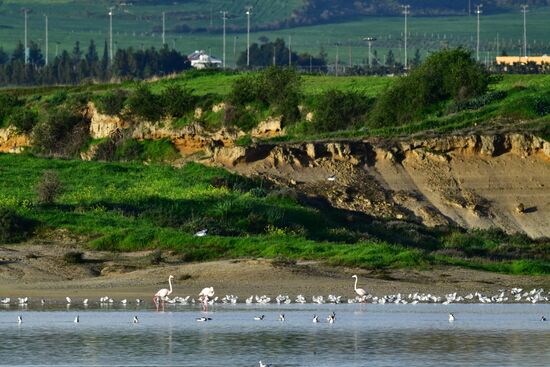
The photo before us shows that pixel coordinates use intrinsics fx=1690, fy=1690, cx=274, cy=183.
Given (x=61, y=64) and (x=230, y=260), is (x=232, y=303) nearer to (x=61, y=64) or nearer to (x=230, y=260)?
(x=230, y=260)

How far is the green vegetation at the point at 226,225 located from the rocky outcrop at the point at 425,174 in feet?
5.94

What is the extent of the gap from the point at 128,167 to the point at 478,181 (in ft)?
33.9

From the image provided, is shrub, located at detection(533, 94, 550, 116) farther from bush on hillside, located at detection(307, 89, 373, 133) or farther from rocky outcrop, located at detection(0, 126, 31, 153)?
rocky outcrop, located at detection(0, 126, 31, 153)

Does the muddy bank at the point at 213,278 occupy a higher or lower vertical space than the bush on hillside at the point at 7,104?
lower

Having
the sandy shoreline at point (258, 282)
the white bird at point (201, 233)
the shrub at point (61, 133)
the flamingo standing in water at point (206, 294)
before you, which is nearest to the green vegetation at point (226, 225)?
the white bird at point (201, 233)

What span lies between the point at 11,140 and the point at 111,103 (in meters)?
4.58

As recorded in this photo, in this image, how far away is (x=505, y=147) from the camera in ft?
168

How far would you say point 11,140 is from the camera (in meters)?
70.4

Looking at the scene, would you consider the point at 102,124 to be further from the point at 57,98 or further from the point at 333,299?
the point at 333,299

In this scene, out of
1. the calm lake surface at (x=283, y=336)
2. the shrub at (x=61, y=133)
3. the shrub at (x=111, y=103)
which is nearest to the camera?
the calm lake surface at (x=283, y=336)

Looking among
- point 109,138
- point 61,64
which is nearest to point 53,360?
point 109,138

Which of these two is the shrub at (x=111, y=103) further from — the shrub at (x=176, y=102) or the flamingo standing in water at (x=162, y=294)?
the flamingo standing in water at (x=162, y=294)

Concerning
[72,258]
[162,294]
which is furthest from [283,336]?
[72,258]

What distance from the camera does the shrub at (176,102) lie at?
68.1m
